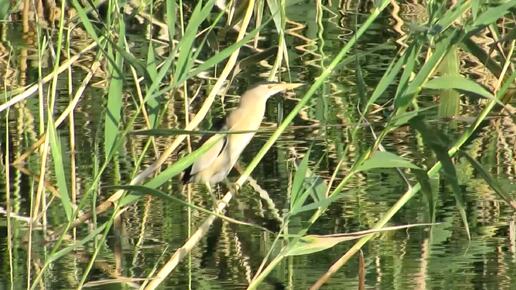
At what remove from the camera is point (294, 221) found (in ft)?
15.3

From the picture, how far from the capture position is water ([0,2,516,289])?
3.95 metres

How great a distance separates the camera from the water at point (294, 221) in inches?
155

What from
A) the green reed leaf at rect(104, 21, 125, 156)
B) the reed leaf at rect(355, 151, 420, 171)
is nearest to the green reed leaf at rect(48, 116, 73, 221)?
the green reed leaf at rect(104, 21, 125, 156)

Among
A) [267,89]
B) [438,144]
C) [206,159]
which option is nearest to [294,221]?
[206,159]

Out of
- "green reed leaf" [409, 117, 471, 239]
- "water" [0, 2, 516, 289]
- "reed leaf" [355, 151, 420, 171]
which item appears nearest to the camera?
"green reed leaf" [409, 117, 471, 239]

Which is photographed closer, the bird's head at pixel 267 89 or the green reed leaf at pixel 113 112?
the green reed leaf at pixel 113 112

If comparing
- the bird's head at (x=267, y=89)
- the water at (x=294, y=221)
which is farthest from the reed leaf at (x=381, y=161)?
the bird's head at (x=267, y=89)

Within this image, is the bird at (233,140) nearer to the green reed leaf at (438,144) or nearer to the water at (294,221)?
the water at (294,221)

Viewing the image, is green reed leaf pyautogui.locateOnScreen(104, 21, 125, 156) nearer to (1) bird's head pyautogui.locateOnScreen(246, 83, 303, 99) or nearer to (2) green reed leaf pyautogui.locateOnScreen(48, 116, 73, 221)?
(2) green reed leaf pyautogui.locateOnScreen(48, 116, 73, 221)

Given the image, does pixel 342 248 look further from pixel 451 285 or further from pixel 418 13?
pixel 418 13

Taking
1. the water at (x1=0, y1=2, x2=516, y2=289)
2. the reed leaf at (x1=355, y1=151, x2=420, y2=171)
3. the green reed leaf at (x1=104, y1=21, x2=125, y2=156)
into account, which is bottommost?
the water at (x1=0, y1=2, x2=516, y2=289)

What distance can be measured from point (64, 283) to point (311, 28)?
203 inches

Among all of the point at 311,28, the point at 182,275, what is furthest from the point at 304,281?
the point at 311,28

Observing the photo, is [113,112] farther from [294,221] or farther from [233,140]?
[294,221]
